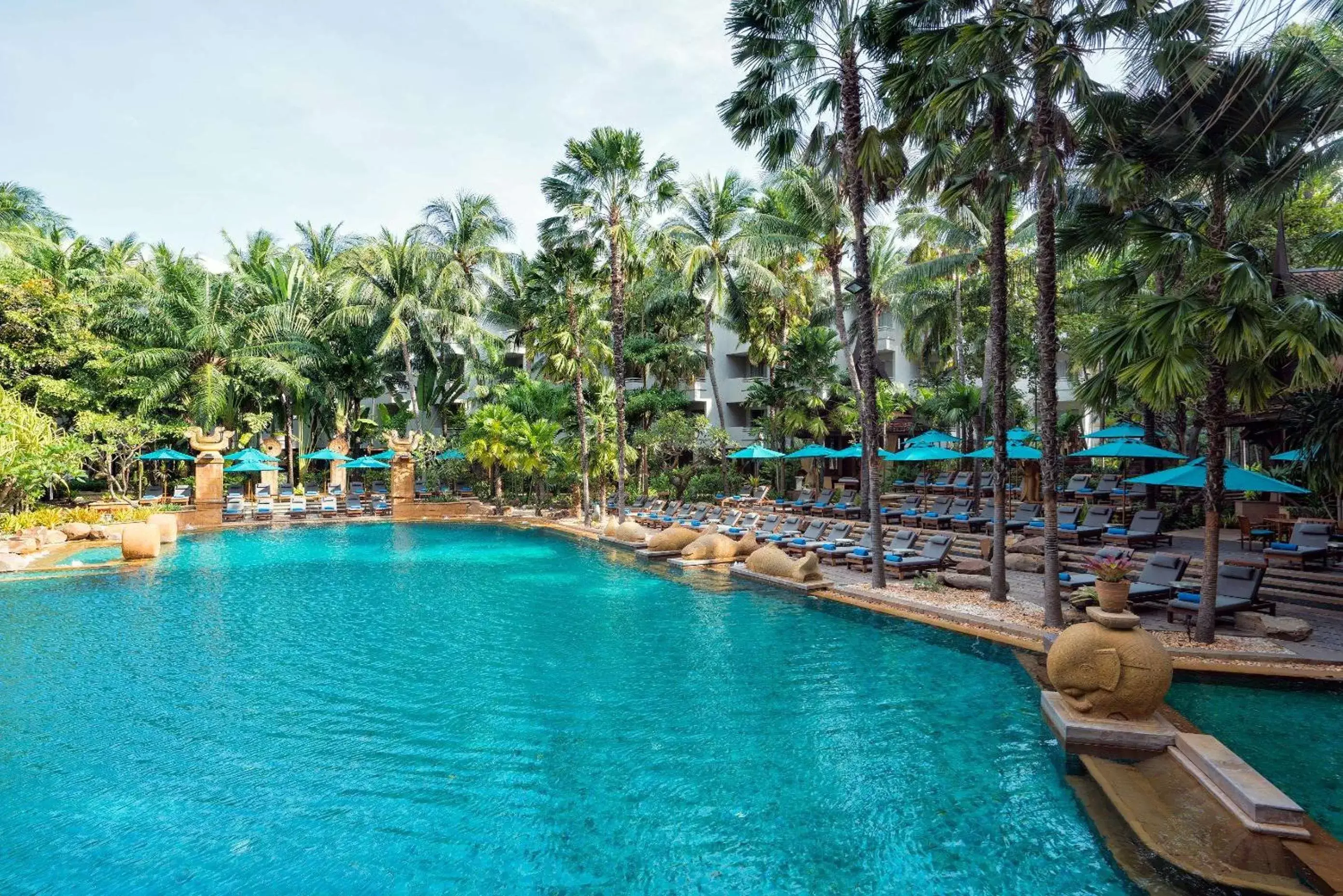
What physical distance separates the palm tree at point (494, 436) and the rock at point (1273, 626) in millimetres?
23086

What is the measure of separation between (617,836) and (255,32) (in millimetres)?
15014

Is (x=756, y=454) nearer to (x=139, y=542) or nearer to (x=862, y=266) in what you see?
(x=862, y=266)

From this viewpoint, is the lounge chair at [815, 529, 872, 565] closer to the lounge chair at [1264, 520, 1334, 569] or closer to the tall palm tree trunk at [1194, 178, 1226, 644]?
the lounge chair at [1264, 520, 1334, 569]

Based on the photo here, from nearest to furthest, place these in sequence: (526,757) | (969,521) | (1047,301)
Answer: (526,757)
(1047,301)
(969,521)

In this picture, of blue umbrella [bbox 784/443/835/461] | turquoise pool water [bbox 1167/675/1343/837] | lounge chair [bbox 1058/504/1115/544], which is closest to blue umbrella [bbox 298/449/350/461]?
blue umbrella [bbox 784/443/835/461]

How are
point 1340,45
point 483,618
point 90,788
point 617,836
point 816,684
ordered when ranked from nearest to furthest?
point 617,836 < point 90,788 < point 1340,45 < point 816,684 < point 483,618

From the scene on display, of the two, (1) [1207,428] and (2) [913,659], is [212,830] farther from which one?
(1) [1207,428]

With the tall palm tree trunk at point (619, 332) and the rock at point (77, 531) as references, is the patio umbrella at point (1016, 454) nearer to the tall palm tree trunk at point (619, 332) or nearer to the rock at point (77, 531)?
the tall palm tree trunk at point (619, 332)

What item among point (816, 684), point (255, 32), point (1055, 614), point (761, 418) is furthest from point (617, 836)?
point (761, 418)

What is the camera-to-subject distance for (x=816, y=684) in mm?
9117

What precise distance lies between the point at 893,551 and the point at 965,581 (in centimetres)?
255

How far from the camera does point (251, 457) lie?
3175cm

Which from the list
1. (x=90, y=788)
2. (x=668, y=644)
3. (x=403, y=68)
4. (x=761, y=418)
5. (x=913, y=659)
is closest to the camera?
(x=90, y=788)

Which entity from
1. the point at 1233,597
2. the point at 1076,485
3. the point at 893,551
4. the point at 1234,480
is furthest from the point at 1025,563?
the point at 1076,485
